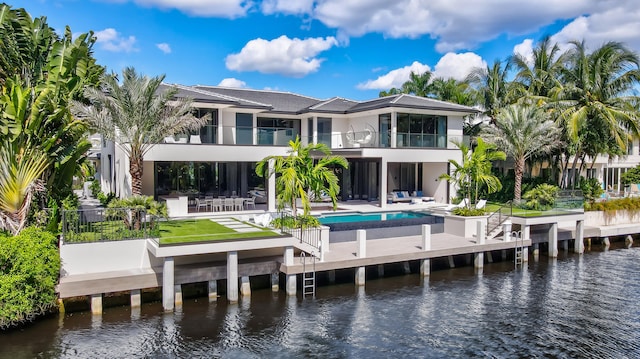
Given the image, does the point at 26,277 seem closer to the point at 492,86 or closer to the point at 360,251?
the point at 360,251

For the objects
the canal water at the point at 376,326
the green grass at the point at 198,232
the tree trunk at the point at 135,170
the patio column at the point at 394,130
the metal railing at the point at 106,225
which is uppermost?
the patio column at the point at 394,130

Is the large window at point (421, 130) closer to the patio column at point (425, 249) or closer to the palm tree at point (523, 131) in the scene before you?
the palm tree at point (523, 131)

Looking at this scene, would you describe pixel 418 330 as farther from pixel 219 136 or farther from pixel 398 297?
pixel 219 136

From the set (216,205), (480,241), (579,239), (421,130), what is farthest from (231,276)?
(421,130)

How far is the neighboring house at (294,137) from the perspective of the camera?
26531 mm

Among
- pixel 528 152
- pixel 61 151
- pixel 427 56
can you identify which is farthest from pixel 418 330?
pixel 427 56

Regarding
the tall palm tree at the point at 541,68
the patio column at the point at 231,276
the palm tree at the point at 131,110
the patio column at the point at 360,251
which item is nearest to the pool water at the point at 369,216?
the patio column at the point at 360,251

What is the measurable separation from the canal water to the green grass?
220 centimetres

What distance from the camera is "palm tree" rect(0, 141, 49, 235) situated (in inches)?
618

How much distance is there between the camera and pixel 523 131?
29.8 m

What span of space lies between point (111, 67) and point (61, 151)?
16.3ft

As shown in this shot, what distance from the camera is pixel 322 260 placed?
1798 cm

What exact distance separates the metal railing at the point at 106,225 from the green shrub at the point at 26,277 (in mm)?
1335

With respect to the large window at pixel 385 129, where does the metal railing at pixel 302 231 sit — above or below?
below
